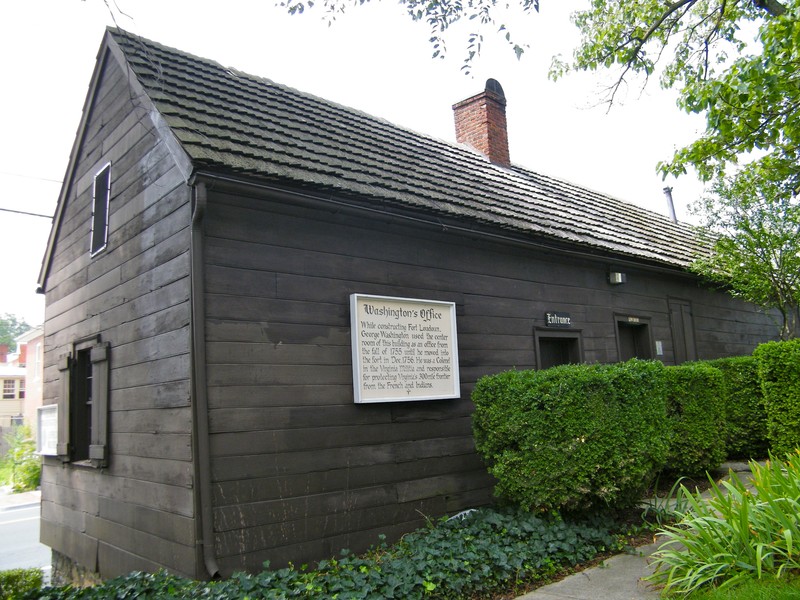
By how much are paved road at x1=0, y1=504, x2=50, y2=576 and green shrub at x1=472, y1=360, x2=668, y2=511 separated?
7.99 metres

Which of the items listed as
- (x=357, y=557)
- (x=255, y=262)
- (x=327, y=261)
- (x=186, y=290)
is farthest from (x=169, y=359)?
(x=357, y=557)

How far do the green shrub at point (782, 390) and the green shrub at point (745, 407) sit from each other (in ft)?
3.98

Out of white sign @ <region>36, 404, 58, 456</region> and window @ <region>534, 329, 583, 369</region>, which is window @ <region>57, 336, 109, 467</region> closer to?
white sign @ <region>36, 404, 58, 456</region>

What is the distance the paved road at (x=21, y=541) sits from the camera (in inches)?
448

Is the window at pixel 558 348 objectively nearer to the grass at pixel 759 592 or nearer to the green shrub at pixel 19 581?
the grass at pixel 759 592

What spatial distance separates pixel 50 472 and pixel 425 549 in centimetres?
665

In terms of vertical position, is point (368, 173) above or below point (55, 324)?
above

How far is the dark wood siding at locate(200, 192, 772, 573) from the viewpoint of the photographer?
6121mm

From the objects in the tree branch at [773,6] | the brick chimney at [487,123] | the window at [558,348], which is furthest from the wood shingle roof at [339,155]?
the tree branch at [773,6]

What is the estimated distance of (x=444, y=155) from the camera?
433 inches

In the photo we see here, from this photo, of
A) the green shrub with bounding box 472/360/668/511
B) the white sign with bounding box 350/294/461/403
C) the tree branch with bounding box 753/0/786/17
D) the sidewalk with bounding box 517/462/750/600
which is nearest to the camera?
the sidewalk with bounding box 517/462/750/600

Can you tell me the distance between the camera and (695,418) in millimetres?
8555

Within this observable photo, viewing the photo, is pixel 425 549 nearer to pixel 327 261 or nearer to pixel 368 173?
pixel 327 261

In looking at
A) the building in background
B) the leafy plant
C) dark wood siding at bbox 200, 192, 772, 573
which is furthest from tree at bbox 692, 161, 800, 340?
the building in background
